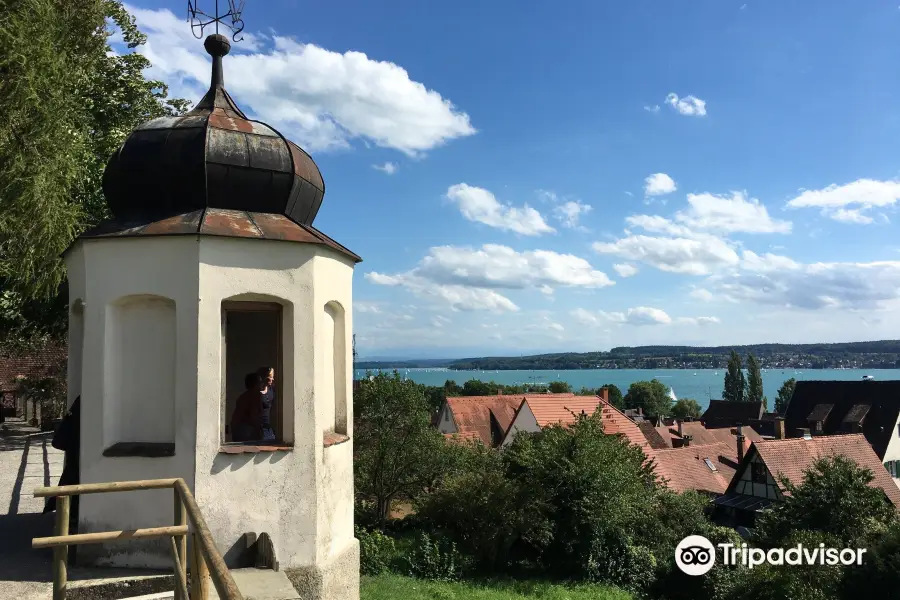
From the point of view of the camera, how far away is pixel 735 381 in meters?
108

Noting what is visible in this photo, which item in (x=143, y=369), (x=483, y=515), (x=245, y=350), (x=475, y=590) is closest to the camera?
(x=143, y=369)

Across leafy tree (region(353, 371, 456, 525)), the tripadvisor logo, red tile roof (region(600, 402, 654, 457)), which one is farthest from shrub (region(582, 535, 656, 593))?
red tile roof (region(600, 402, 654, 457))

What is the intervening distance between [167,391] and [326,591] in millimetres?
2468

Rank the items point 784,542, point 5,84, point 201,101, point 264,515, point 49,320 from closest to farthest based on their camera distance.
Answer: point 264,515 < point 201,101 < point 5,84 < point 49,320 < point 784,542

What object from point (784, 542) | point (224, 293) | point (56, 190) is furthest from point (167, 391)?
point (784, 542)

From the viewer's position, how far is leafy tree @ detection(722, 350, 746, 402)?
354 ft

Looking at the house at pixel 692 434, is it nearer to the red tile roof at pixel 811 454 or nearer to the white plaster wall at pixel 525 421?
the white plaster wall at pixel 525 421

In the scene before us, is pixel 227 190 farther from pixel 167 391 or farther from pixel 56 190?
pixel 56 190

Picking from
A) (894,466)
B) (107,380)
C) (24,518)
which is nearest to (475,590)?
(24,518)

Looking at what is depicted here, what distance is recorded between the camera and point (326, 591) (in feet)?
21.2

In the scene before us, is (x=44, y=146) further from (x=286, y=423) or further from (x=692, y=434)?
(x=692, y=434)

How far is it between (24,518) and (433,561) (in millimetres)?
13892

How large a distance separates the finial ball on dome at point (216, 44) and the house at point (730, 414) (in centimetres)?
8162

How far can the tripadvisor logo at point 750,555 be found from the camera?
16594mm
